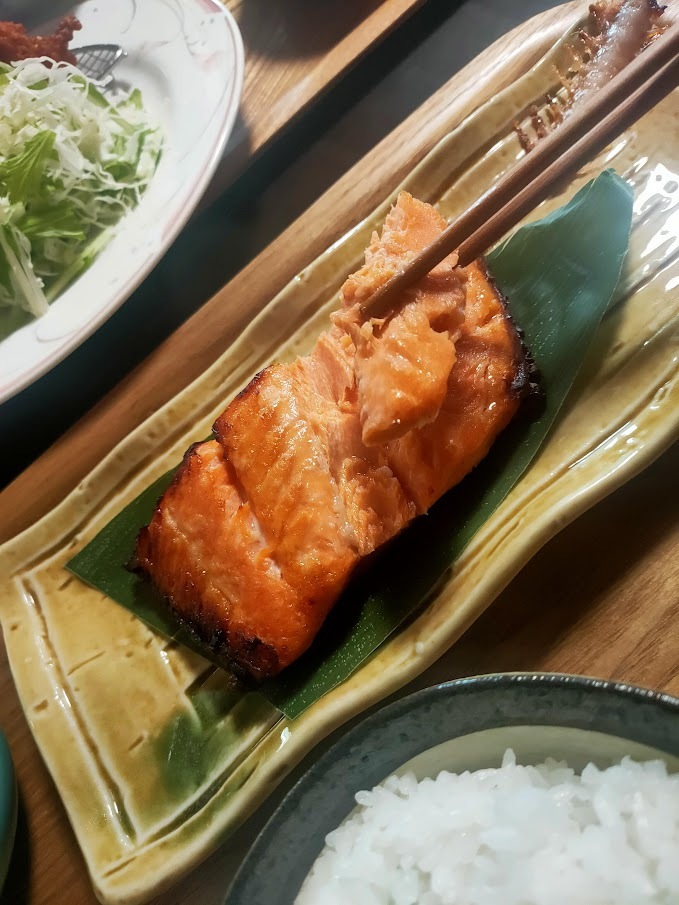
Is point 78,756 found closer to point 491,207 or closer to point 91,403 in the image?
point 91,403

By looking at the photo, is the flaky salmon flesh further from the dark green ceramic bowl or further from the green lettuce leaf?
the green lettuce leaf

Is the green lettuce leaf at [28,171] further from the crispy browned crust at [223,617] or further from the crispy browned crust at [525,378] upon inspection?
the crispy browned crust at [525,378]

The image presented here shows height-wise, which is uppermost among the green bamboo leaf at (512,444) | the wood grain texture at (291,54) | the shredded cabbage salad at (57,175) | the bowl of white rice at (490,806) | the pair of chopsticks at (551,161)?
the shredded cabbage salad at (57,175)

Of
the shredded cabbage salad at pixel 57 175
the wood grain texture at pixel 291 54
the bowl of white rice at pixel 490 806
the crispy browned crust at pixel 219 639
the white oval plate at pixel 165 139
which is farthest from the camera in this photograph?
the wood grain texture at pixel 291 54

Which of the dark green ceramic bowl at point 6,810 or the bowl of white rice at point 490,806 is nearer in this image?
the bowl of white rice at point 490,806

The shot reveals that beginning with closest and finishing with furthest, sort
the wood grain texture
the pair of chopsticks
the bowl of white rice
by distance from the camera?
the bowl of white rice, the pair of chopsticks, the wood grain texture

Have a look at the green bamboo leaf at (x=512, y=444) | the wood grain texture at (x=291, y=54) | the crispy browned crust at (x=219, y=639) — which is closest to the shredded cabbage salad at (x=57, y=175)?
the wood grain texture at (x=291, y=54)

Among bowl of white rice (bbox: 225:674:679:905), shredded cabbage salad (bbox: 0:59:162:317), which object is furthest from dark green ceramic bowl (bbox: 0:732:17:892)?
shredded cabbage salad (bbox: 0:59:162:317)
